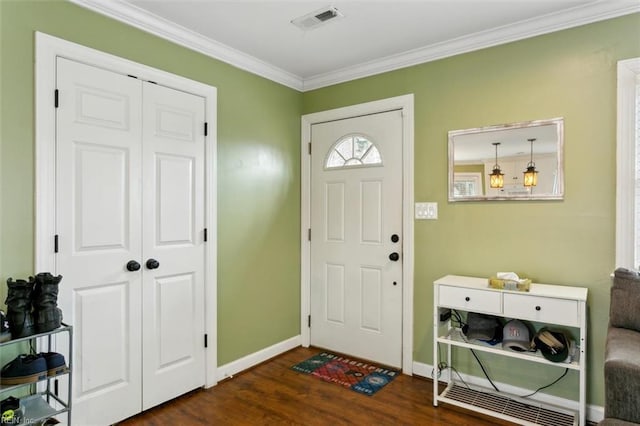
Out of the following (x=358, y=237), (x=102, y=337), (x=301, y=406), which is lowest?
(x=301, y=406)

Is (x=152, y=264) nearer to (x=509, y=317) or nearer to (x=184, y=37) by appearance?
(x=184, y=37)

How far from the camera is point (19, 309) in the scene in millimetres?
1745

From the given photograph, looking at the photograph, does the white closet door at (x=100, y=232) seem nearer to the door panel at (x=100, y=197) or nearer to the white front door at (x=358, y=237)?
the door panel at (x=100, y=197)

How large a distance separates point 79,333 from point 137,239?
0.60 m

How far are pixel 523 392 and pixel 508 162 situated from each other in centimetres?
153

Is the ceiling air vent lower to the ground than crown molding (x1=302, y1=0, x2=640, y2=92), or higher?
higher

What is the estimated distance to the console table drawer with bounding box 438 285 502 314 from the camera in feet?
7.69

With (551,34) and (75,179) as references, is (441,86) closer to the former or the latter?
(551,34)

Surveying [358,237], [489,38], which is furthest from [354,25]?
[358,237]

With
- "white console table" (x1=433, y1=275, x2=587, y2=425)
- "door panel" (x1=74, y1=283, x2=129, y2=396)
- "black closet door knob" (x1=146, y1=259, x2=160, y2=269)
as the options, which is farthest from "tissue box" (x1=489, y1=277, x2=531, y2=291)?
"door panel" (x1=74, y1=283, x2=129, y2=396)

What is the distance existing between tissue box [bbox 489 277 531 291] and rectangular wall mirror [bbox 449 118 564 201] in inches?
22.8

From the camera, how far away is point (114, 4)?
2.23 m

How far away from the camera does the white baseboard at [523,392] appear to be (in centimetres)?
231

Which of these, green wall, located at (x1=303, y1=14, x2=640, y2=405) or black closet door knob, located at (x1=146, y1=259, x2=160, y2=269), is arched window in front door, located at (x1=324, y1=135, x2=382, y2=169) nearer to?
green wall, located at (x1=303, y1=14, x2=640, y2=405)
